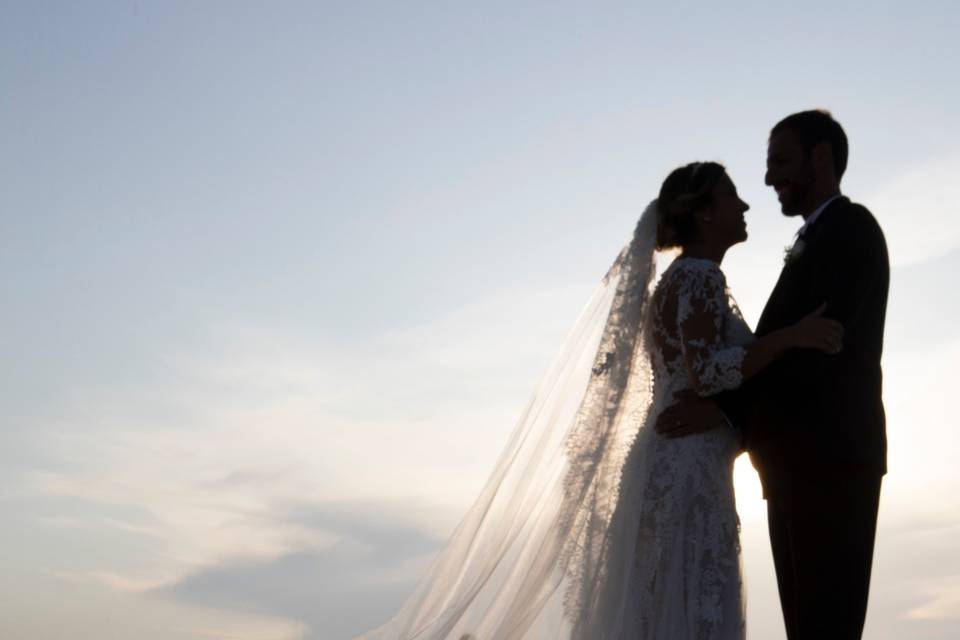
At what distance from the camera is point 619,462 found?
606 centimetres

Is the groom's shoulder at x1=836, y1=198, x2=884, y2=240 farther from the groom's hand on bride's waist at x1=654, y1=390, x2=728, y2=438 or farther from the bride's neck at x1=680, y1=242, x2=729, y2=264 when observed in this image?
the groom's hand on bride's waist at x1=654, y1=390, x2=728, y2=438

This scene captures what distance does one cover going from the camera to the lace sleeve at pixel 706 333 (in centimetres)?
562

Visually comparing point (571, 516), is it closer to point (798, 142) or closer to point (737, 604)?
point (737, 604)

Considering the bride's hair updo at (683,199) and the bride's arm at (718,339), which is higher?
the bride's hair updo at (683,199)

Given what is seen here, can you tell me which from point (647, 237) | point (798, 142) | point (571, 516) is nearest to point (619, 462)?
point (571, 516)

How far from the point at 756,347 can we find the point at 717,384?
0.25 m

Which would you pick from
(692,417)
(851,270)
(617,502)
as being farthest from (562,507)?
(851,270)

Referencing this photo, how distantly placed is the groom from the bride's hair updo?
0.41m

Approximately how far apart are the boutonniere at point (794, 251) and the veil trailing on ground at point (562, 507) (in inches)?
28.5

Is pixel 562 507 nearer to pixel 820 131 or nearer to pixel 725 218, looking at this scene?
pixel 725 218

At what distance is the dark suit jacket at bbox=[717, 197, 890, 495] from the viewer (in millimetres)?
5305

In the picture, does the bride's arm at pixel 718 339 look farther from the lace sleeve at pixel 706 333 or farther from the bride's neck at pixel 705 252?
the bride's neck at pixel 705 252

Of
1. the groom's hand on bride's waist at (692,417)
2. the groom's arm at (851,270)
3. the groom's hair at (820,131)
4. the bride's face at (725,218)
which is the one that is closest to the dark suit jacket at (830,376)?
the groom's arm at (851,270)

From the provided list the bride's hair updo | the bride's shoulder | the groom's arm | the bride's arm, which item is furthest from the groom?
the bride's hair updo
